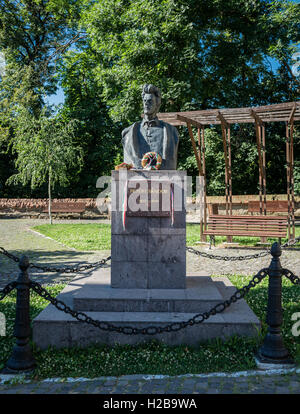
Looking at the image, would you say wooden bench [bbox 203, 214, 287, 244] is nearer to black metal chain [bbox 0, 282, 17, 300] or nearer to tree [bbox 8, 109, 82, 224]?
black metal chain [bbox 0, 282, 17, 300]

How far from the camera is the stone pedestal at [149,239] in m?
5.46

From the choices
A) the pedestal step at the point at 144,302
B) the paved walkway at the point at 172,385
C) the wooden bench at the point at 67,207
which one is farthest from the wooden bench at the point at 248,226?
the wooden bench at the point at 67,207

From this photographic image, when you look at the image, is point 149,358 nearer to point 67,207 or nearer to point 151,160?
point 151,160

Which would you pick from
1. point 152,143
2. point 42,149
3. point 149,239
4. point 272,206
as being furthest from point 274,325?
point 42,149

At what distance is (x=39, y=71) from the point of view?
89.7ft

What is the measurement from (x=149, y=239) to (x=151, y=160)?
3.85 feet

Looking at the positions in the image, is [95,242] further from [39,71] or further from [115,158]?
[39,71]

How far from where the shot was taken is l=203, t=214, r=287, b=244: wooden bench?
1165cm

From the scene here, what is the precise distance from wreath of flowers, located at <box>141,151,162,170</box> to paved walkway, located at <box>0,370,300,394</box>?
2.91 metres

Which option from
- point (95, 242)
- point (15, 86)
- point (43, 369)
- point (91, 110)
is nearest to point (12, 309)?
point (43, 369)

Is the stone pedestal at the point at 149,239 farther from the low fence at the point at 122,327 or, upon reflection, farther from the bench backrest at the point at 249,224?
the bench backrest at the point at 249,224

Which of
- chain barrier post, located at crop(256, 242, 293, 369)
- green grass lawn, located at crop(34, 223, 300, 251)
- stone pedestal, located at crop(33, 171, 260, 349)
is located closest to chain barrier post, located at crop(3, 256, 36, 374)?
stone pedestal, located at crop(33, 171, 260, 349)

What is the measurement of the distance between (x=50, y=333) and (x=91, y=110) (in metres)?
23.7

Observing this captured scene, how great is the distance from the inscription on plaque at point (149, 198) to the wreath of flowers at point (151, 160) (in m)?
0.34
